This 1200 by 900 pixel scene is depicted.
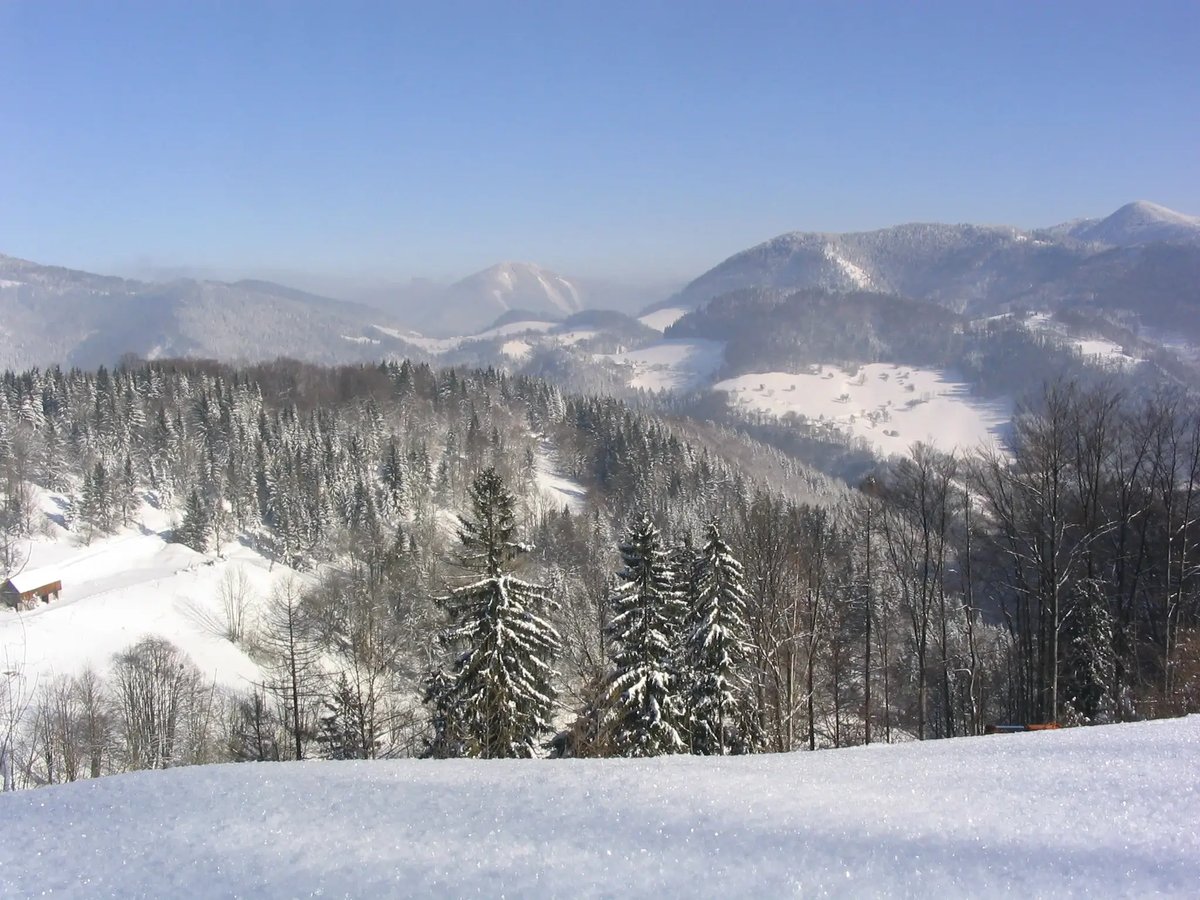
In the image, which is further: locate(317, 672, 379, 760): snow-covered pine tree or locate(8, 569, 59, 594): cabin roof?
locate(8, 569, 59, 594): cabin roof

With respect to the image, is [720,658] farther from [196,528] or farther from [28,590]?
[196,528]

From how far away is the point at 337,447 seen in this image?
267 ft

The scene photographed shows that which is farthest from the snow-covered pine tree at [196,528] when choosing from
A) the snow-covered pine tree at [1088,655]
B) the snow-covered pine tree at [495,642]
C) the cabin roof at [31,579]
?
the snow-covered pine tree at [1088,655]

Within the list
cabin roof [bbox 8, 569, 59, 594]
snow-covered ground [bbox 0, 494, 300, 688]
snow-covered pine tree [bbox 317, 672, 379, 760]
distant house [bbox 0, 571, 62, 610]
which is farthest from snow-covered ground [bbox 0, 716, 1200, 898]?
cabin roof [bbox 8, 569, 59, 594]

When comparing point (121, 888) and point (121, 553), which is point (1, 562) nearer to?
point (121, 553)

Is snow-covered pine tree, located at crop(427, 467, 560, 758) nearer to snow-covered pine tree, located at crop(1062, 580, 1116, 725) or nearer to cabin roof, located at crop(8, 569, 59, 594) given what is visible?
snow-covered pine tree, located at crop(1062, 580, 1116, 725)

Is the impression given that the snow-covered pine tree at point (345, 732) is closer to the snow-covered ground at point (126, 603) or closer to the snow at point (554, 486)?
the snow-covered ground at point (126, 603)

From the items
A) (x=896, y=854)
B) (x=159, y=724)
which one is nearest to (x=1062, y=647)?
(x=896, y=854)

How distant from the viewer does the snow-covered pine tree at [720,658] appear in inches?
628

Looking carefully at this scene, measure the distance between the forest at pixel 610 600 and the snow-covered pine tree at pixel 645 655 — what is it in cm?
8

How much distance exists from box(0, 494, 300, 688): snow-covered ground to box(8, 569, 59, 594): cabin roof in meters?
0.19

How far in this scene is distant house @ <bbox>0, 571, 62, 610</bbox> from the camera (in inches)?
1684

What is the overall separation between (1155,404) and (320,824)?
20.2 meters

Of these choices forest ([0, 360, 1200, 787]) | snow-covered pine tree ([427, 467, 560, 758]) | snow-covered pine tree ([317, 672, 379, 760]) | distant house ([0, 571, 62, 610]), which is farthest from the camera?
distant house ([0, 571, 62, 610])
